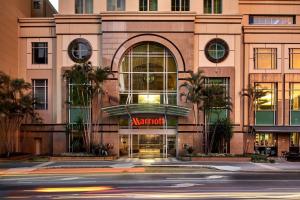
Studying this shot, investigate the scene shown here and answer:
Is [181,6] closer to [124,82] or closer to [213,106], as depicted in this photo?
[124,82]

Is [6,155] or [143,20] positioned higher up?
[143,20]

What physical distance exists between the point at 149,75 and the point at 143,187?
2555 cm

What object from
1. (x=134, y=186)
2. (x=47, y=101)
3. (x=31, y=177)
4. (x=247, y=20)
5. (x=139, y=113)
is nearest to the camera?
(x=134, y=186)

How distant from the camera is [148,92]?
46.5 metres

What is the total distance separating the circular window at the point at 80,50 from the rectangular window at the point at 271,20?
755 inches

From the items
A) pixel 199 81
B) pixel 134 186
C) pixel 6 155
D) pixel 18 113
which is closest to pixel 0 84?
pixel 18 113

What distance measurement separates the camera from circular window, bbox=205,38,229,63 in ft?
152

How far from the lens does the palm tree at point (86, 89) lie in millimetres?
42000

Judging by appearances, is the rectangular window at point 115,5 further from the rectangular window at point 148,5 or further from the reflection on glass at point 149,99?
the reflection on glass at point 149,99

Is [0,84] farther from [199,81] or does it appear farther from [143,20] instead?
[199,81]

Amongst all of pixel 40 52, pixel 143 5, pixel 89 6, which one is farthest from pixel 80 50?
pixel 143 5

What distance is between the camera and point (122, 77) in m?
46.5

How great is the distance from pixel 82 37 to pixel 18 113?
1078 cm

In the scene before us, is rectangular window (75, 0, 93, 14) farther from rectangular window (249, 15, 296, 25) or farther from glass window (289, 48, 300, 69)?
glass window (289, 48, 300, 69)
